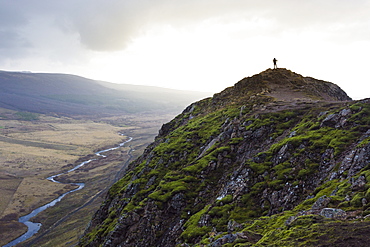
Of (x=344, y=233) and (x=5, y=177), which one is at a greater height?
(x=344, y=233)

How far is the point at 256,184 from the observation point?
3091 cm

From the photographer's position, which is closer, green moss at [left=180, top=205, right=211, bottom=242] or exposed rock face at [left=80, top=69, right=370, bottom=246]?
exposed rock face at [left=80, top=69, right=370, bottom=246]

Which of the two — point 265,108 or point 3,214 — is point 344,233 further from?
point 3,214

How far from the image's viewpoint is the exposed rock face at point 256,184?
71.1 feet

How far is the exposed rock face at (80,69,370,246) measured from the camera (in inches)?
853

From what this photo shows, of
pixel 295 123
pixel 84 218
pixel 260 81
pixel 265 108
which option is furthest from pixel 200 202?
pixel 84 218

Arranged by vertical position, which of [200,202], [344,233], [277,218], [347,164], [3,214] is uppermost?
[347,164]

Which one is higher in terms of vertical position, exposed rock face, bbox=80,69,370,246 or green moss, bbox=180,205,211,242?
exposed rock face, bbox=80,69,370,246

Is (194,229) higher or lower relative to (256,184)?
lower

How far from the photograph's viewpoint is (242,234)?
2197cm

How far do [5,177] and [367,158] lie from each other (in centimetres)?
19557

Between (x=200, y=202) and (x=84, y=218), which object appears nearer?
(x=200, y=202)

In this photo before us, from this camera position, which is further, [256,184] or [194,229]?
[256,184]

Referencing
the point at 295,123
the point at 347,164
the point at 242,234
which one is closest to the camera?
the point at 242,234
